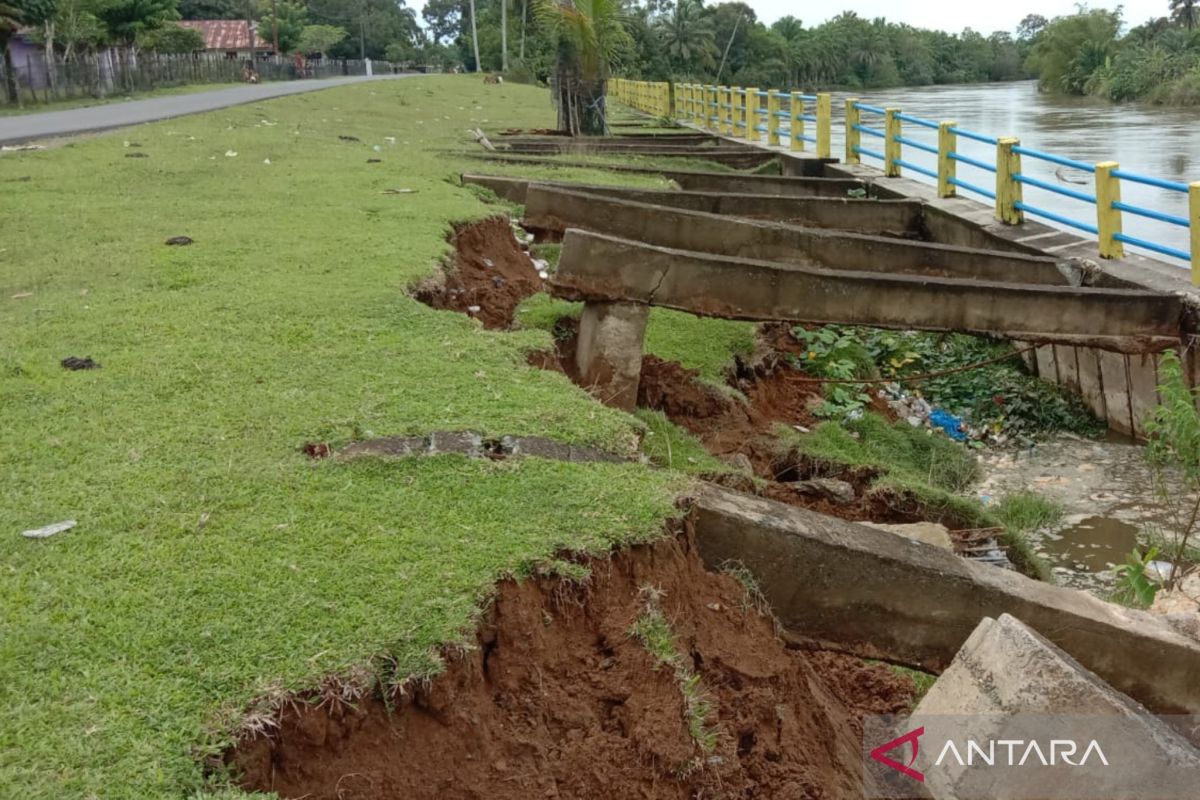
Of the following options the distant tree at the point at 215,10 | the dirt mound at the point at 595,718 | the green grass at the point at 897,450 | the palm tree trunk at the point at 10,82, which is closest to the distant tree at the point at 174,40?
the palm tree trunk at the point at 10,82

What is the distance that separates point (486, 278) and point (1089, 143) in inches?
734

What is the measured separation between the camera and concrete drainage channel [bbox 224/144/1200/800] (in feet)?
9.37

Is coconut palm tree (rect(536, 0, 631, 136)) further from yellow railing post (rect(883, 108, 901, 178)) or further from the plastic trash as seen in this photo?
the plastic trash

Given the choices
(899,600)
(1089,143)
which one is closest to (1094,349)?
(899,600)

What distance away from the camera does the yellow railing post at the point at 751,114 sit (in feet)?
59.3

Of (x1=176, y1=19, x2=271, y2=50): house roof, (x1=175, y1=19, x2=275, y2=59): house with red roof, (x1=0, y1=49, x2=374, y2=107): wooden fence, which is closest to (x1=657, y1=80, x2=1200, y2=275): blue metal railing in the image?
(x1=0, y1=49, x2=374, y2=107): wooden fence

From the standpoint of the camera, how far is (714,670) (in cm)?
349

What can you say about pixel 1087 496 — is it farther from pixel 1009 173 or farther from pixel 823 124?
pixel 823 124

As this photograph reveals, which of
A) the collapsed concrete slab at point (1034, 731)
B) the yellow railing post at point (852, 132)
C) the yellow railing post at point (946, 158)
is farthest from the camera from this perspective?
the yellow railing post at point (852, 132)

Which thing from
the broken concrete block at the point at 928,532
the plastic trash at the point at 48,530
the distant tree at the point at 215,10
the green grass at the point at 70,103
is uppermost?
the distant tree at the point at 215,10

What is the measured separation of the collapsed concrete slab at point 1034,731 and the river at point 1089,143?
9821 millimetres

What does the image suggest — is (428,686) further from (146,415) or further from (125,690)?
(146,415)

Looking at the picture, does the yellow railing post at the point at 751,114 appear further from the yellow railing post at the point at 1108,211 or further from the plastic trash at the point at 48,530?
the plastic trash at the point at 48,530

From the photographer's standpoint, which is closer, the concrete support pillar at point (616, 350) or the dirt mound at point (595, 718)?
the dirt mound at point (595, 718)
